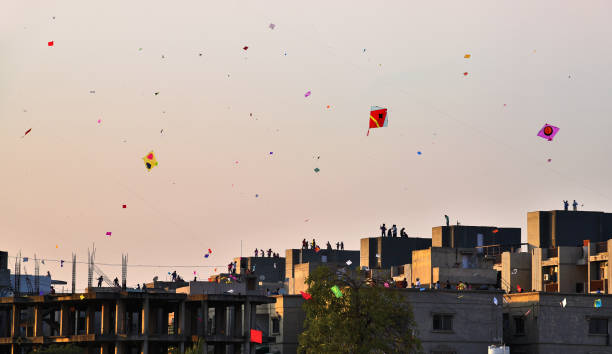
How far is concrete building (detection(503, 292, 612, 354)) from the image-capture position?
11281 centimetres

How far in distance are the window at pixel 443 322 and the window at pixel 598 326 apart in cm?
1292

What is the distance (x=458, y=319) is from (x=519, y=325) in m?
5.95

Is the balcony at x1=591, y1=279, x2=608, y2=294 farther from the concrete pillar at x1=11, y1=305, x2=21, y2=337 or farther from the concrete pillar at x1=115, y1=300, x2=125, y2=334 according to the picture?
the concrete pillar at x1=11, y1=305, x2=21, y2=337

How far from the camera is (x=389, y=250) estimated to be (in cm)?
17588

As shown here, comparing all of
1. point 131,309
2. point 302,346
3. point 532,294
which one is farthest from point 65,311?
point 532,294

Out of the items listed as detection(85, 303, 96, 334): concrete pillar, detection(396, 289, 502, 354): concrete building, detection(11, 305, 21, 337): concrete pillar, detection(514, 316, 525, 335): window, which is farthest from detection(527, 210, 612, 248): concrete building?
detection(11, 305, 21, 337): concrete pillar

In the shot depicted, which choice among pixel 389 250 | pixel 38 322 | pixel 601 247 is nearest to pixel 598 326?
pixel 601 247

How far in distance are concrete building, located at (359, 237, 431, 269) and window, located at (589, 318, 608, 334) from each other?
197 ft

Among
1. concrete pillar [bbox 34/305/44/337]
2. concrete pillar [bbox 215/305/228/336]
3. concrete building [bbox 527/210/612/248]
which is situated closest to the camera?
concrete pillar [bbox 215/305/228/336]

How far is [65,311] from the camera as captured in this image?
405ft

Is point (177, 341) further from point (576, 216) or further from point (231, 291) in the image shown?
point (576, 216)

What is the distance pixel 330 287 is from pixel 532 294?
24799 mm

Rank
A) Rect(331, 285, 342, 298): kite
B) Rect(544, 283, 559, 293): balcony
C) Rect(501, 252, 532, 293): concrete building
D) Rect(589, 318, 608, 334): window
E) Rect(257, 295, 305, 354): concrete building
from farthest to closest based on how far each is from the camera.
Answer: Rect(501, 252, 532, 293): concrete building
Rect(544, 283, 559, 293): balcony
Rect(257, 295, 305, 354): concrete building
Rect(589, 318, 608, 334): window
Rect(331, 285, 342, 298): kite

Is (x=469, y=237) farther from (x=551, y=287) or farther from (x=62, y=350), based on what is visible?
(x=62, y=350)
